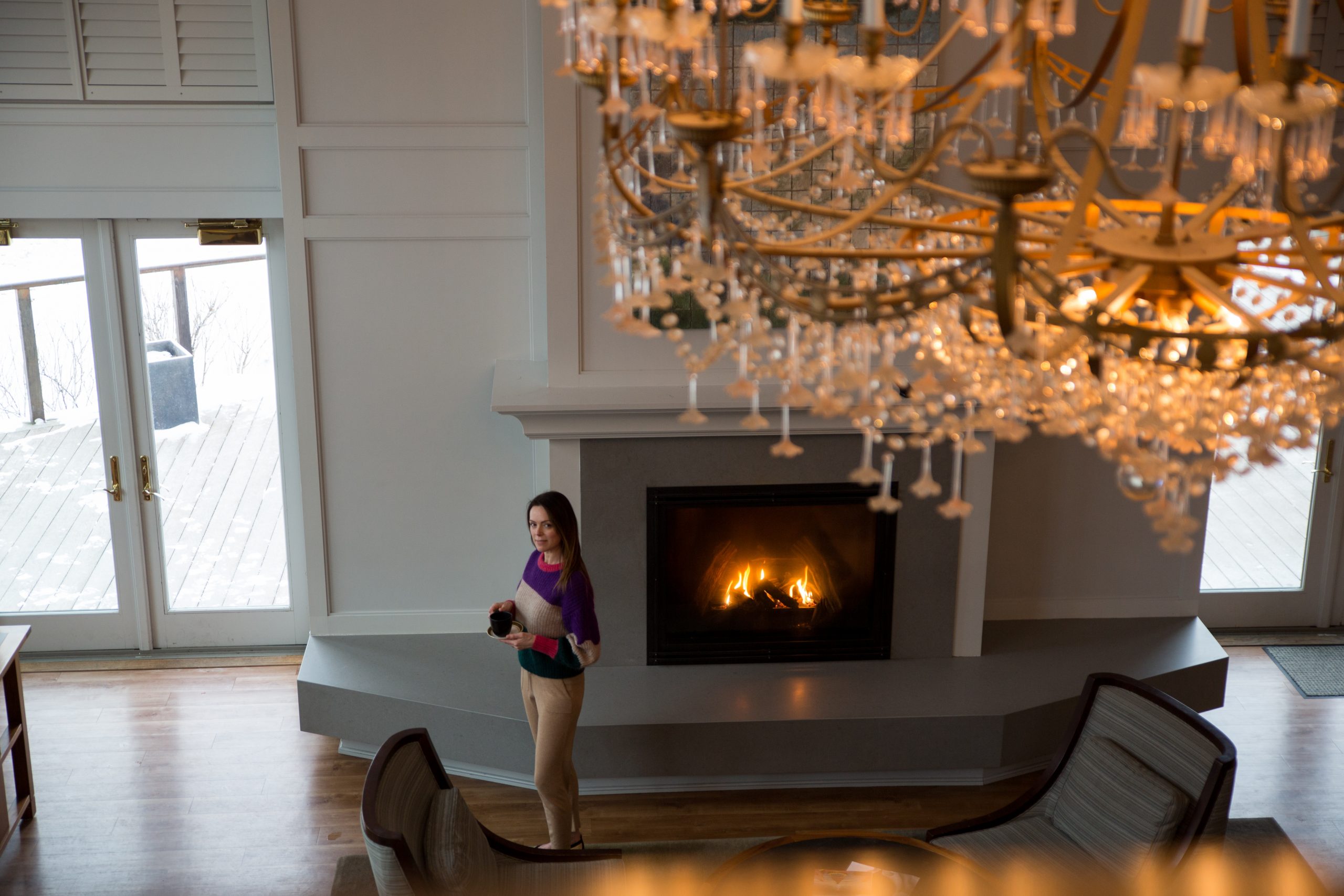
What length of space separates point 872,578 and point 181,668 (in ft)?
10.3

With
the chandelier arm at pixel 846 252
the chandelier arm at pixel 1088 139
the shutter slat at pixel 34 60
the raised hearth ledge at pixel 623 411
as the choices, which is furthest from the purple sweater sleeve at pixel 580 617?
the shutter slat at pixel 34 60

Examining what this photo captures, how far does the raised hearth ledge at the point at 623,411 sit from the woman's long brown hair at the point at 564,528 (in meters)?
0.66

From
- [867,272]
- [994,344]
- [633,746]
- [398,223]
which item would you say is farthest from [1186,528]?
[398,223]

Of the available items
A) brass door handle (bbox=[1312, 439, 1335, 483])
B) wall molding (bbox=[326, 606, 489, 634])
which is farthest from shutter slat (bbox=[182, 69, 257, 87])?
brass door handle (bbox=[1312, 439, 1335, 483])

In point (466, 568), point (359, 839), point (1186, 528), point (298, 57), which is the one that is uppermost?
point (298, 57)

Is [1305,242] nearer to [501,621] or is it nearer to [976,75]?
[976,75]

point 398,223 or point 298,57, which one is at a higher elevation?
point 298,57

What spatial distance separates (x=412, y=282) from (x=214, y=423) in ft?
4.15

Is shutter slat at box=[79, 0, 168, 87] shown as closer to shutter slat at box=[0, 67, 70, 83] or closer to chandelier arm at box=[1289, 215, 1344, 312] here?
shutter slat at box=[0, 67, 70, 83]

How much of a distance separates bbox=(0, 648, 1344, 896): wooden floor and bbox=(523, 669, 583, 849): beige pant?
0.99 feet

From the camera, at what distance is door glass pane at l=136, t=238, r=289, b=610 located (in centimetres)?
503

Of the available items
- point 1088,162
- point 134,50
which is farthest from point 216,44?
point 1088,162

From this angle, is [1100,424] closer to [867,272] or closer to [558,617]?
[867,272]

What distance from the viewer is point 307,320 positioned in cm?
463
